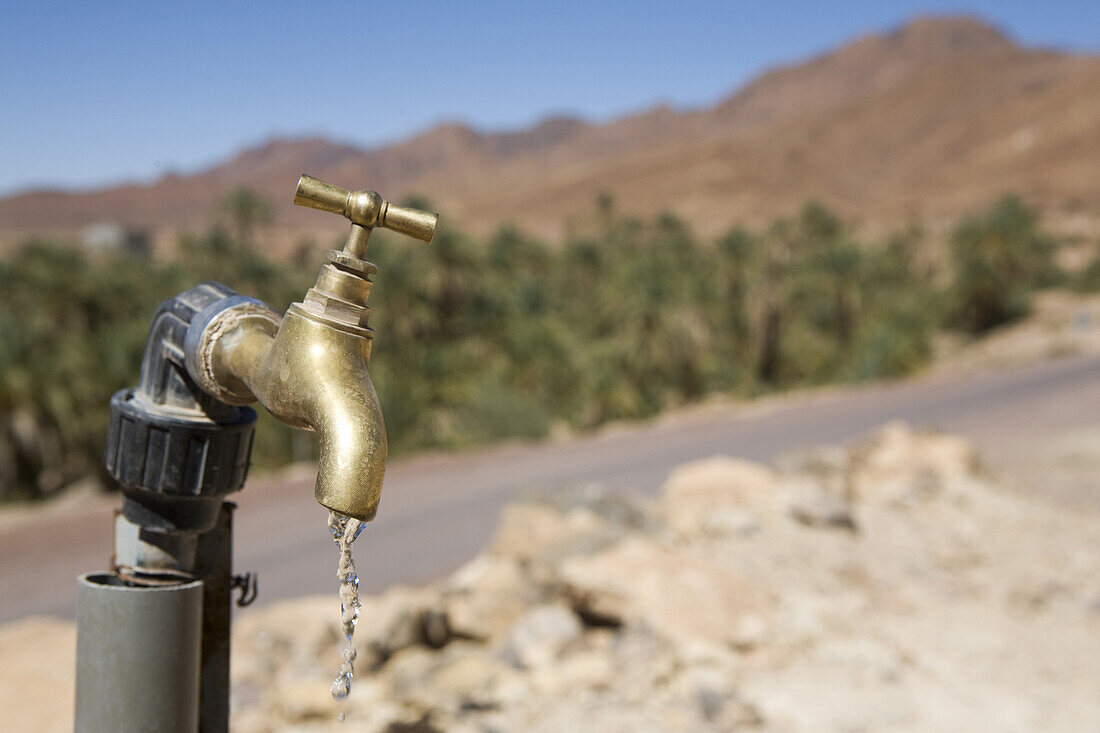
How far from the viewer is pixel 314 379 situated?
1422 mm

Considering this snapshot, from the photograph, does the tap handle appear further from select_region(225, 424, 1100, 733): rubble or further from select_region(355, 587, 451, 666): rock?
select_region(355, 587, 451, 666): rock

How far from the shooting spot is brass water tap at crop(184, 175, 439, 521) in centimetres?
134

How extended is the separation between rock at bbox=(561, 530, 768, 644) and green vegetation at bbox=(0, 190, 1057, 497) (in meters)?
11.3

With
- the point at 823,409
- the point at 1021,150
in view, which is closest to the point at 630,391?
the point at 823,409

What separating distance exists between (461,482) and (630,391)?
12671 millimetres

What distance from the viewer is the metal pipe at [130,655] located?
160 centimetres

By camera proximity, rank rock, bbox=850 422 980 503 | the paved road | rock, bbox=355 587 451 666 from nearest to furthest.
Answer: rock, bbox=355 587 451 666 < rock, bbox=850 422 980 503 < the paved road

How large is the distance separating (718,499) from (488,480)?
4.81 meters

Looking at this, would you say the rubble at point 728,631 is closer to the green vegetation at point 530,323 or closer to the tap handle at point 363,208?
the tap handle at point 363,208

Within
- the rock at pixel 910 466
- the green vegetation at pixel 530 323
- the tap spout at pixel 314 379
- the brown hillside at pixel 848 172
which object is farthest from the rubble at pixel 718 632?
the brown hillside at pixel 848 172

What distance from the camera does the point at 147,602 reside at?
1603mm

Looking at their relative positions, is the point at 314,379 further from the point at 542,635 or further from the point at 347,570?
the point at 542,635

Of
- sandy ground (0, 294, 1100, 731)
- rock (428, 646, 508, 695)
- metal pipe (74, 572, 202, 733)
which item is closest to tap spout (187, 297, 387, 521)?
metal pipe (74, 572, 202, 733)

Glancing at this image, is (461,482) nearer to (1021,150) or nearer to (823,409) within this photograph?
(823,409)
